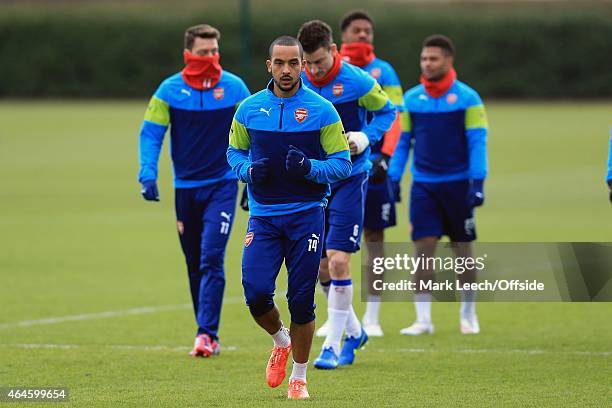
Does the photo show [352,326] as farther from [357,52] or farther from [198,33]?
[198,33]

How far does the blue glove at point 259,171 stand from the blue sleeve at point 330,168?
11.1 inches

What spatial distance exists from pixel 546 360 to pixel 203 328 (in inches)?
109

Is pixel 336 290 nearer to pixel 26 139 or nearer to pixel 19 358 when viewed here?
pixel 19 358

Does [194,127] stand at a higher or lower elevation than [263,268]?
higher

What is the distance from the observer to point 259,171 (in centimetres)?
809

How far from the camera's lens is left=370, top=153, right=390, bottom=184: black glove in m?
10.7

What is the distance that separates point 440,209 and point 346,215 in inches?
89.5

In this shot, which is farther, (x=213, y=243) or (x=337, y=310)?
(x=213, y=243)

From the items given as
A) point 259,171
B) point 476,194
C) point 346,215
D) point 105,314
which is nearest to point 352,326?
point 346,215

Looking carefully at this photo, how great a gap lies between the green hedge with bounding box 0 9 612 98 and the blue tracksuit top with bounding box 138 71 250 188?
42.1 meters

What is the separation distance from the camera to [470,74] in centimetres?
5534

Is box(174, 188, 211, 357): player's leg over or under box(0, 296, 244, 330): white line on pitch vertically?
over

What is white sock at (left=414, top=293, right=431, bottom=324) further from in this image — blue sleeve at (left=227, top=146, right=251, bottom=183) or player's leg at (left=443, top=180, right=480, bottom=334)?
blue sleeve at (left=227, top=146, right=251, bottom=183)

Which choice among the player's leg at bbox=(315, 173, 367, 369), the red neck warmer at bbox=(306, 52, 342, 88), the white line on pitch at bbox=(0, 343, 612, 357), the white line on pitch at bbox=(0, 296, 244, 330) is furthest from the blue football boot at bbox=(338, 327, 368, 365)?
the white line on pitch at bbox=(0, 296, 244, 330)
